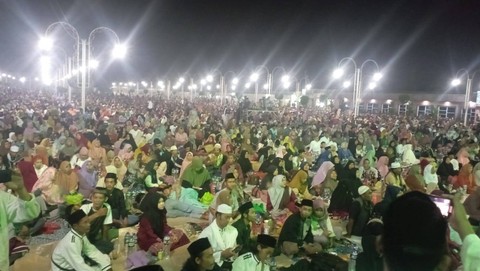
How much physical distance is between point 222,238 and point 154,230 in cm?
121

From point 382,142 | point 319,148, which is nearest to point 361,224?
point 319,148

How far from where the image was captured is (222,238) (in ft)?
19.8

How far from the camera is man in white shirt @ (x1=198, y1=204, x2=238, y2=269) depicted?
5934 mm

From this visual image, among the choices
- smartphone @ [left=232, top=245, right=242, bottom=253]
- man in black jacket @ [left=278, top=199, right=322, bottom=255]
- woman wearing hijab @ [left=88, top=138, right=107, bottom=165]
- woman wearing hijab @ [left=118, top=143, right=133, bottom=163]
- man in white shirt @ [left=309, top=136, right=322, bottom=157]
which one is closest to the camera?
smartphone @ [left=232, top=245, right=242, bottom=253]

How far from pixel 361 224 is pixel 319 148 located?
7.42m

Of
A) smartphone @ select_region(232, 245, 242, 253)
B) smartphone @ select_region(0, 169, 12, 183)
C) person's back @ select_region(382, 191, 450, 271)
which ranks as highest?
person's back @ select_region(382, 191, 450, 271)

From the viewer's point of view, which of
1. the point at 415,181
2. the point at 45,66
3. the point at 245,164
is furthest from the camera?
the point at 45,66

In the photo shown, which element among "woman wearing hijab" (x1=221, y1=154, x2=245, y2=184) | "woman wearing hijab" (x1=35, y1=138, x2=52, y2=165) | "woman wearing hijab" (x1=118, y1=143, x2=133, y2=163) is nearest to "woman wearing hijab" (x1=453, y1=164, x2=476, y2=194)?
"woman wearing hijab" (x1=221, y1=154, x2=245, y2=184)

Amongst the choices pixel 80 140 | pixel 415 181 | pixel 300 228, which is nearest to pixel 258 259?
pixel 300 228

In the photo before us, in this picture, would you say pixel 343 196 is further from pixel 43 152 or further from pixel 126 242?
pixel 43 152

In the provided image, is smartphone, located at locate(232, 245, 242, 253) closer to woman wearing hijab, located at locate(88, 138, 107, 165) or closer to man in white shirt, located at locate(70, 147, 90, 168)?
man in white shirt, located at locate(70, 147, 90, 168)

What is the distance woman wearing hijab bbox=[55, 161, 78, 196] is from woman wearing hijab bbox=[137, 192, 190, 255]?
252cm

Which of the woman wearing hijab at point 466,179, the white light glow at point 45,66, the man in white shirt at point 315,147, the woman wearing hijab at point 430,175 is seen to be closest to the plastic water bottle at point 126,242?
the woman wearing hijab at point 430,175

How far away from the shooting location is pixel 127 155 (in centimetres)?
1172
